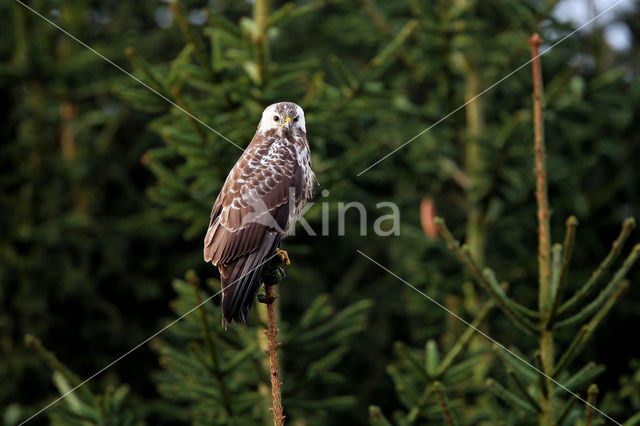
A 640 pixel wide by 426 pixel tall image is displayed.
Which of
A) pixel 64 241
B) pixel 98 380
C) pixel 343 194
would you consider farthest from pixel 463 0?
pixel 98 380

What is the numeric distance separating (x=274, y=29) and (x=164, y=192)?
156cm

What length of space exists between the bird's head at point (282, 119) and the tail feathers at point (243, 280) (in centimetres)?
65

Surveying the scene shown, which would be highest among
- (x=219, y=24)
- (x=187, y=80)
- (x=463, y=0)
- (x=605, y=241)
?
(x=463, y=0)

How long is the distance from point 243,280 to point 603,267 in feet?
4.98

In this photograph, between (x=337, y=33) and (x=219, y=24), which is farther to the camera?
(x=337, y=33)

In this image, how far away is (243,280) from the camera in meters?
2.94

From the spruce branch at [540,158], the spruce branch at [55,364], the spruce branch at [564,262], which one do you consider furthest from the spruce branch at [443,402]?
the spruce branch at [55,364]

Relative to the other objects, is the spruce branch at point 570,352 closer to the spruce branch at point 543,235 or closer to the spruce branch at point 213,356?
the spruce branch at point 543,235

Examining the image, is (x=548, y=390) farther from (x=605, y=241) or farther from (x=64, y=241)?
(x=64, y=241)

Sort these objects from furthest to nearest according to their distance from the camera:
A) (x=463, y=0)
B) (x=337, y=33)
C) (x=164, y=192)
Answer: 1. (x=337, y=33)
2. (x=463, y=0)
3. (x=164, y=192)

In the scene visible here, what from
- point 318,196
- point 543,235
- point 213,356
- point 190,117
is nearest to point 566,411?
point 543,235

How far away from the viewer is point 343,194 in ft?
15.9

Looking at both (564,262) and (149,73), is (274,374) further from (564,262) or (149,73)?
(149,73)

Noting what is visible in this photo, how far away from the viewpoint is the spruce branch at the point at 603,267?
2578 mm
